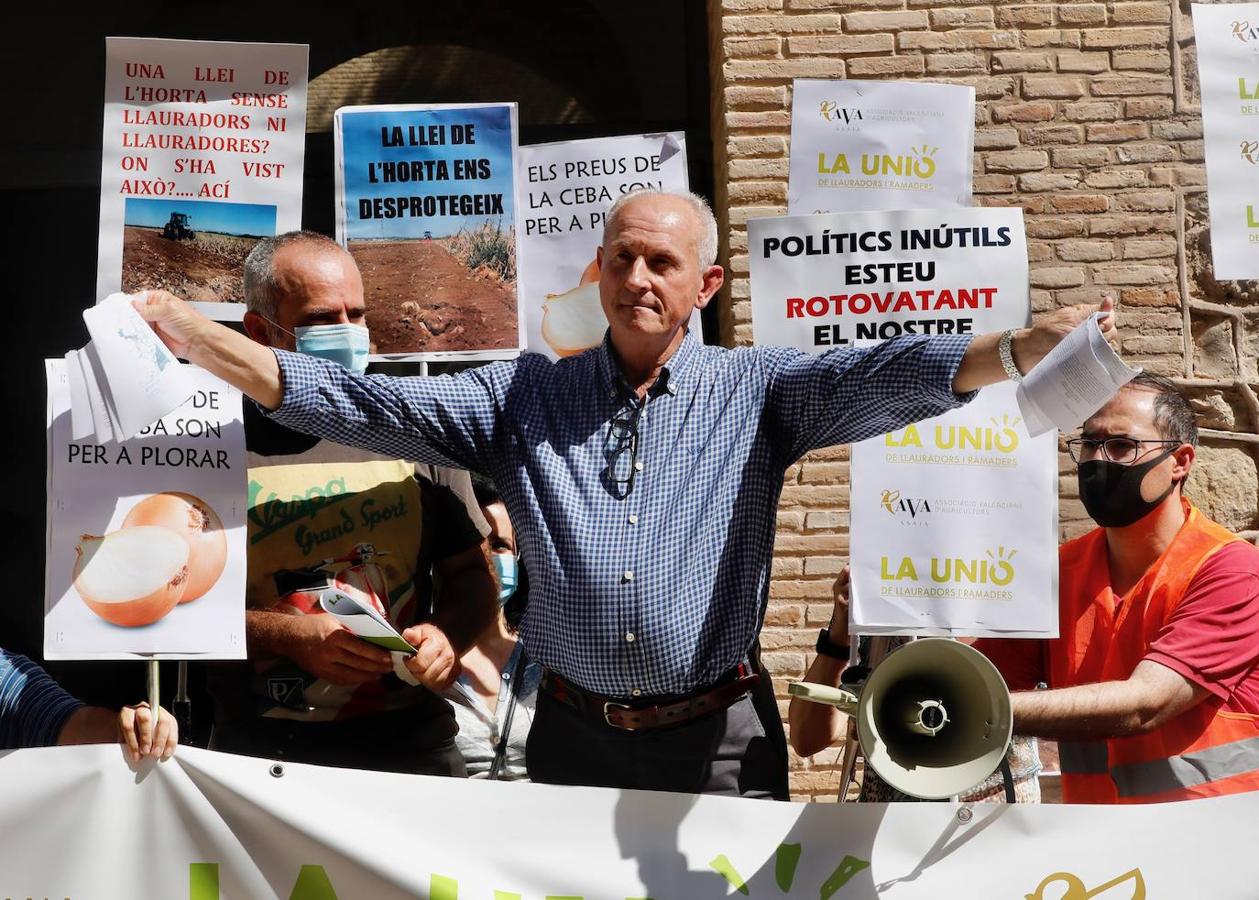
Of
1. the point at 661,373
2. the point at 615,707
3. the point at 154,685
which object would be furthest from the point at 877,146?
the point at 154,685

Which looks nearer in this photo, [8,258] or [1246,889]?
[1246,889]

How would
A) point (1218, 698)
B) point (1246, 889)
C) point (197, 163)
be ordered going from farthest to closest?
1. point (197, 163)
2. point (1218, 698)
3. point (1246, 889)

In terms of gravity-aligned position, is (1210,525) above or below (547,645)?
above

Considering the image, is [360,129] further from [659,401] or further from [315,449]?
[659,401]

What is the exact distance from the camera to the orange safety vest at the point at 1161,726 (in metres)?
3.39

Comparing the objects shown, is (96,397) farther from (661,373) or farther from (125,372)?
(661,373)

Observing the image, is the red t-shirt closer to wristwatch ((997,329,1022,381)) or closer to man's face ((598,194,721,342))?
wristwatch ((997,329,1022,381))

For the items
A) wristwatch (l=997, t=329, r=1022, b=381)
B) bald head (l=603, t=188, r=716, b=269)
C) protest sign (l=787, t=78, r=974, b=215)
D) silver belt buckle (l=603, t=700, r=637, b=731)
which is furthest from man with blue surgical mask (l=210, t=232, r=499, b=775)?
wristwatch (l=997, t=329, r=1022, b=381)

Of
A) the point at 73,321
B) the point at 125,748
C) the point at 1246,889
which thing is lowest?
the point at 1246,889

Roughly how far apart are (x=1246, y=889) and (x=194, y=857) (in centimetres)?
203

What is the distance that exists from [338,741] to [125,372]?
98 centimetres

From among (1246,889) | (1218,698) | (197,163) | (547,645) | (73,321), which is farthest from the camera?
(73,321)

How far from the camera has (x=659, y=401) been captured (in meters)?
3.30

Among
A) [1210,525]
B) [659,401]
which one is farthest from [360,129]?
[1210,525]
